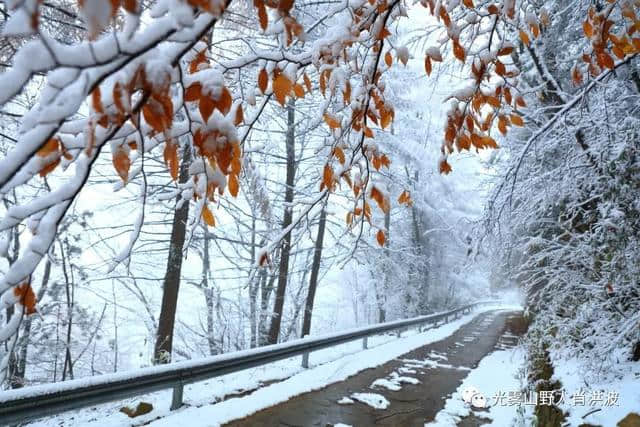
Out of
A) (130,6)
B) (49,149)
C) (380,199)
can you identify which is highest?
(130,6)

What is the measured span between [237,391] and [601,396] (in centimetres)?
504

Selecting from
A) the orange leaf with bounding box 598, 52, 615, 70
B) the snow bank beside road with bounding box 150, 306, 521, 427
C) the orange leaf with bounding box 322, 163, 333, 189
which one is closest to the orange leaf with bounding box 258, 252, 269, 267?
the orange leaf with bounding box 322, 163, 333, 189

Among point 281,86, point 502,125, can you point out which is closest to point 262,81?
point 281,86

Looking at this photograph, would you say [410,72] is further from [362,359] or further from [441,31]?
[441,31]

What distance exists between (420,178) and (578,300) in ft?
47.2

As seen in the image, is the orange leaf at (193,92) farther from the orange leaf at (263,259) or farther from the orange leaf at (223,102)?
the orange leaf at (263,259)

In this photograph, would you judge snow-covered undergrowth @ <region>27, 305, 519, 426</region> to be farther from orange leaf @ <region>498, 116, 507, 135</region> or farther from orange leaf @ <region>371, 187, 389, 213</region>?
orange leaf @ <region>498, 116, 507, 135</region>

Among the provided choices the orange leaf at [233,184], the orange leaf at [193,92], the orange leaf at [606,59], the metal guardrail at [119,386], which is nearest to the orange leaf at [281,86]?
the orange leaf at [233,184]

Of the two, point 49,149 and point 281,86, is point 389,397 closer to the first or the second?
point 281,86

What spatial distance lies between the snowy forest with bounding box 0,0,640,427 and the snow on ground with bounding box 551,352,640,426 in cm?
5

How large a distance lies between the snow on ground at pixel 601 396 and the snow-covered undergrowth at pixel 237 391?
3.86m

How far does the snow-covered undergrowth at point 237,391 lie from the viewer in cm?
492

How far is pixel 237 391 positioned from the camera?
6.29m

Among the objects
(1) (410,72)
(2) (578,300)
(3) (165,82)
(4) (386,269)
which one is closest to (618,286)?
(2) (578,300)
